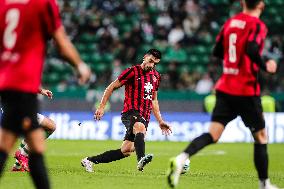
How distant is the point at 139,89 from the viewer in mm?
12516

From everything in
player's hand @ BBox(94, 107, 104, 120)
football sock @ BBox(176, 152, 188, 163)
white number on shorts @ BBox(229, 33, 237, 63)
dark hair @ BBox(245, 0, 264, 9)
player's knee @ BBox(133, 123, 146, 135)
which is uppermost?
dark hair @ BBox(245, 0, 264, 9)

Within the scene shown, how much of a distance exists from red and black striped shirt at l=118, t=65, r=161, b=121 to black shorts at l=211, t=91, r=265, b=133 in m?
3.76

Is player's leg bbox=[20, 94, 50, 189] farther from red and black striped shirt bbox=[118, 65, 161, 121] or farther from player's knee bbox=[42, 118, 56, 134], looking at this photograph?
red and black striped shirt bbox=[118, 65, 161, 121]

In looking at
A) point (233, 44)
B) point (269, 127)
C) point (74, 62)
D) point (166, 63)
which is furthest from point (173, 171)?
point (166, 63)

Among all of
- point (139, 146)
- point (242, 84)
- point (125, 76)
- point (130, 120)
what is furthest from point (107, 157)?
point (242, 84)

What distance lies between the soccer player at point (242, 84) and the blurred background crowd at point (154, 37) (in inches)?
612

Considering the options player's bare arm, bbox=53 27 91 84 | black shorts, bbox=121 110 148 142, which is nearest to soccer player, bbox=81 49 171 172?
black shorts, bbox=121 110 148 142

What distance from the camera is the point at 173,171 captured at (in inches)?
331

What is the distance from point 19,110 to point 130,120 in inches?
238

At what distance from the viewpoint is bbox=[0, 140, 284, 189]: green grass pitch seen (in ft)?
32.6

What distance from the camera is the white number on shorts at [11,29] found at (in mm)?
6430

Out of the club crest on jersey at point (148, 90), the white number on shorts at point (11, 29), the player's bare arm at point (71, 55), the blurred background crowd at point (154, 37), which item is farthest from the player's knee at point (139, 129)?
the blurred background crowd at point (154, 37)

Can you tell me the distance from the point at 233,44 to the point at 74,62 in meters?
2.67

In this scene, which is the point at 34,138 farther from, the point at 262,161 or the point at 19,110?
the point at 262,161
